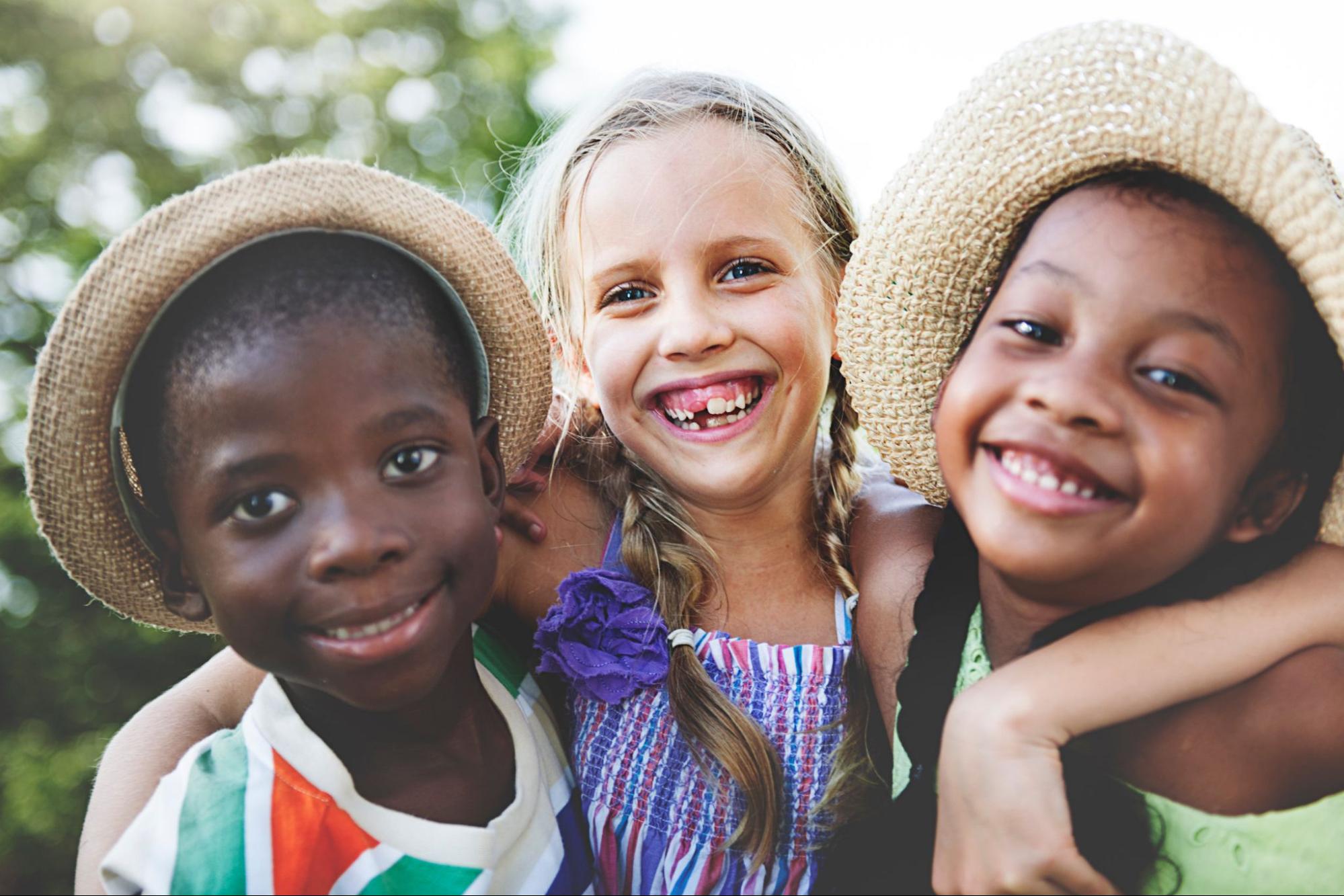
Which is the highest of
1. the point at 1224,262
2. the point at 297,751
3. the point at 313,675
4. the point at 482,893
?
the point at 1224,262

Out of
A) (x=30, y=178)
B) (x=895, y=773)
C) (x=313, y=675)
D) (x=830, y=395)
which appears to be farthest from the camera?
(x=30, y=178)

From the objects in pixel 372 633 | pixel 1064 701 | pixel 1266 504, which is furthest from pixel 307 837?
pixel 1266 504

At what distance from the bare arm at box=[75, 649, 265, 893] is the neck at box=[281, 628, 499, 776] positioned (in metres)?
0.31

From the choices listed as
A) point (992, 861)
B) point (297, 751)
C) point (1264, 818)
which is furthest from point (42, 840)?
point (1264, 818)

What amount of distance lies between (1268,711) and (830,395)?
3.89ft

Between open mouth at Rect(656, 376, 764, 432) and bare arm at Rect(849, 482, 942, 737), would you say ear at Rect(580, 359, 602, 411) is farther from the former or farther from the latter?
bare arm at Rect(849, 482, 942, 737)

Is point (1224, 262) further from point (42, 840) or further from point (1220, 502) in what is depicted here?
point (42, 840)

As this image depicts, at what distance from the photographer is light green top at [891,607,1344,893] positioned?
1.28 metres

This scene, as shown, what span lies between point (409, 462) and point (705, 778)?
2.50ft

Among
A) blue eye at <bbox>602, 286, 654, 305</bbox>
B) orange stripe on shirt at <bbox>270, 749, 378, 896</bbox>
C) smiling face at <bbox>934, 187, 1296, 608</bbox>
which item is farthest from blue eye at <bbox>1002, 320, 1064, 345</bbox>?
orange stripe on shirt at <bbox>270, 749, 378, 896</bbox>

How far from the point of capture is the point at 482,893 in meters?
1.41

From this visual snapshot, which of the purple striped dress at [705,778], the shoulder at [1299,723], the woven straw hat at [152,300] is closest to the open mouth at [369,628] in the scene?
the woven straw hat at [152,300]

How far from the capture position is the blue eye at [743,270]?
1.94 metres

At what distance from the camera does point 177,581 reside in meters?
1.42
